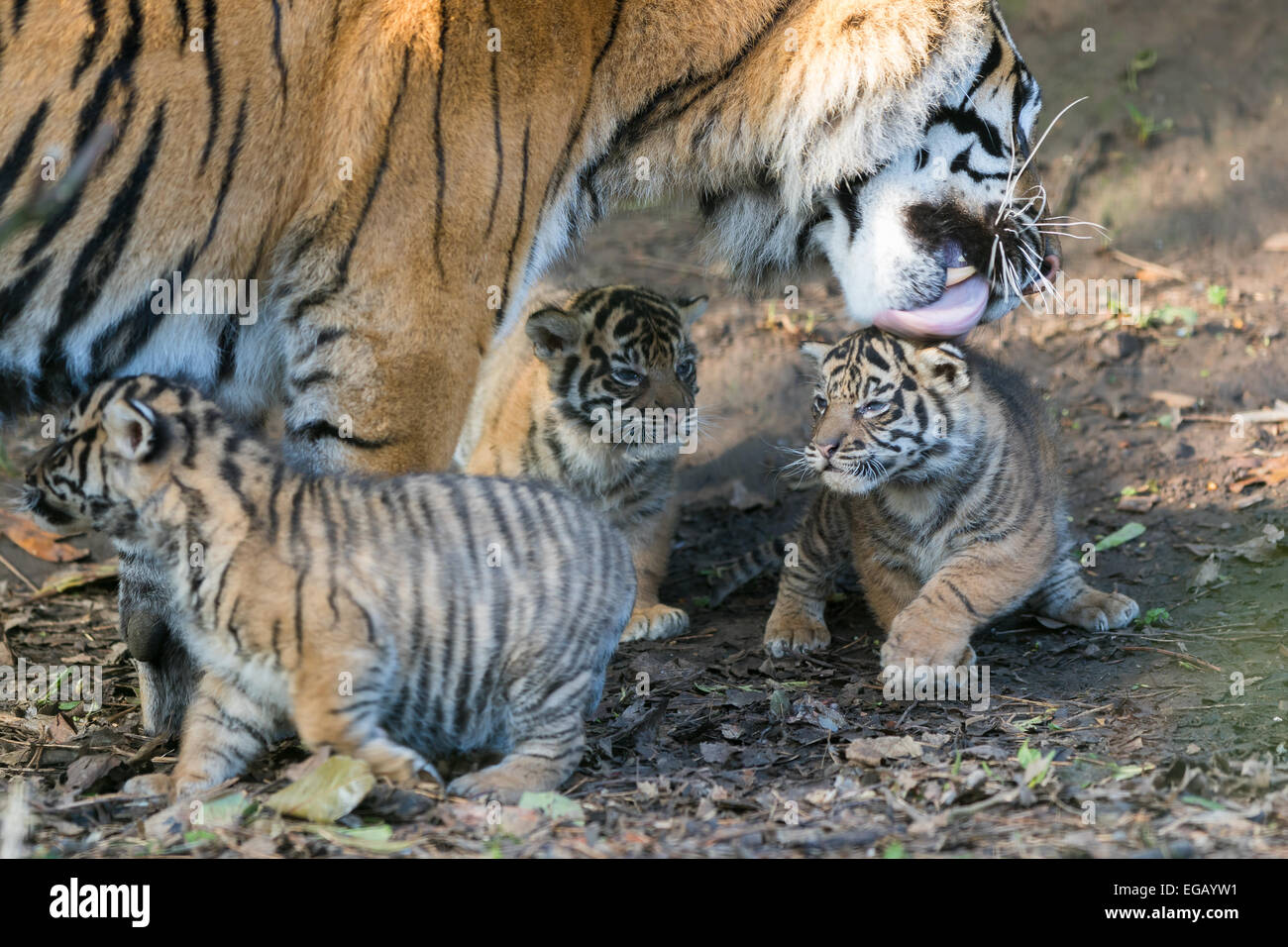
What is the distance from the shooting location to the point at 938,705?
13.5 feet

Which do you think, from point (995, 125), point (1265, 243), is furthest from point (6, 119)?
point (1265, 243)

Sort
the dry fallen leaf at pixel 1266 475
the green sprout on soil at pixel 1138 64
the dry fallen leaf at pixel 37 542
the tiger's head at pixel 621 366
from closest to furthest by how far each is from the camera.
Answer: the tiger's head at pixel 621 366
the dry fallen leaf at pixel 1266 475
the dry fallen leaf at pixel 37 542
the green sprout on soil at pixel 1138 64

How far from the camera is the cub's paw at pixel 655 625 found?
489 centimetres

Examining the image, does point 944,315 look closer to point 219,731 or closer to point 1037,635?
point 1037,635

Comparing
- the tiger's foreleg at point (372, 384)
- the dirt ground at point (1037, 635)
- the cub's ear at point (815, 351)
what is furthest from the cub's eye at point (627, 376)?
the tiger's foreleg at point (372, 384)

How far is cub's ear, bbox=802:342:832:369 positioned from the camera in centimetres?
449

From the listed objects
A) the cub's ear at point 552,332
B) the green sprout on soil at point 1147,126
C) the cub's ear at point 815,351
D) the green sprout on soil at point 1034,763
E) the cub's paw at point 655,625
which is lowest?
the green sprout on soil at point 1034,763

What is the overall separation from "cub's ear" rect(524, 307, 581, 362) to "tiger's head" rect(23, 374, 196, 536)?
1.63 m

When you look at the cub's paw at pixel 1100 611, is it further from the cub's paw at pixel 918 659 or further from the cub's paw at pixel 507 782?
the cub's paw at pixel 507 782

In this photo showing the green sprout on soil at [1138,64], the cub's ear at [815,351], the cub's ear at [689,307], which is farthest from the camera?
the green sprout on soil at [1138,64]

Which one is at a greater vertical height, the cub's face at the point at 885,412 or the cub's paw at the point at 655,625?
the cub's face at the point at 885,412

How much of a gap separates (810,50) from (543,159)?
878 mm

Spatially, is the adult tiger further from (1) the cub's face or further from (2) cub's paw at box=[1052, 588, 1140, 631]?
(2) cub's paw at box=[1052, 588, 1140, 631]
